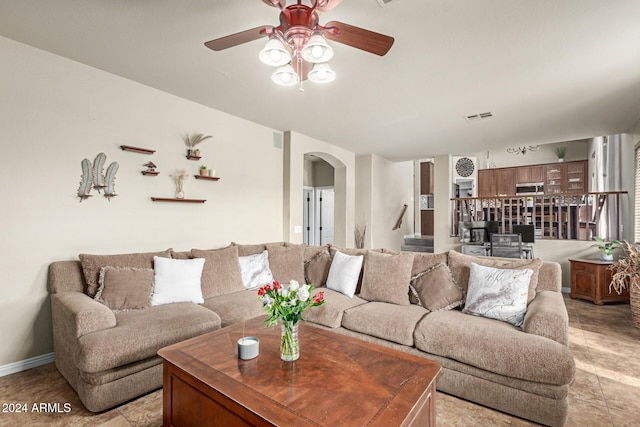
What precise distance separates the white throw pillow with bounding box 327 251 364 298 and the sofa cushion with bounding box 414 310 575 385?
0.89m

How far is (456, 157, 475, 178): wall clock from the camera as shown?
9.06 meters

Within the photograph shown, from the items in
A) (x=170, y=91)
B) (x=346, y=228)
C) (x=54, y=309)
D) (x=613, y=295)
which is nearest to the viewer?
(x=54, y=309)

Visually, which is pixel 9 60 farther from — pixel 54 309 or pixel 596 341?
pixel 596 341

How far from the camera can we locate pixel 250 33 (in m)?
1.82

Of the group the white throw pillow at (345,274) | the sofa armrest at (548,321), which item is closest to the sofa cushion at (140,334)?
the white throw pillow at (345,274)

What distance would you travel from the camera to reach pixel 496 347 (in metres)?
1.96

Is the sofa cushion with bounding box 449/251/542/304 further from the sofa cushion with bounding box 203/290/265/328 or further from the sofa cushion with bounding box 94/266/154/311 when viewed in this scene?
the sofa cushion with bounding box 94/266/154/311

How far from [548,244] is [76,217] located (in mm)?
6895

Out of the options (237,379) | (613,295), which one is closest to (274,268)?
(237,379)

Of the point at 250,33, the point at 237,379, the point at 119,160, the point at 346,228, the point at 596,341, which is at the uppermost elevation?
the point at 250,33

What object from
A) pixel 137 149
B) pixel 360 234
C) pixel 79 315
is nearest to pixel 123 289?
pixel 79 315

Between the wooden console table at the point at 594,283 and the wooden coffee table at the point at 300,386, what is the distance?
14.6 feet

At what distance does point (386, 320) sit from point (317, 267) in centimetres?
127

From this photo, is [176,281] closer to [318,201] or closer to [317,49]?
[317,49]
